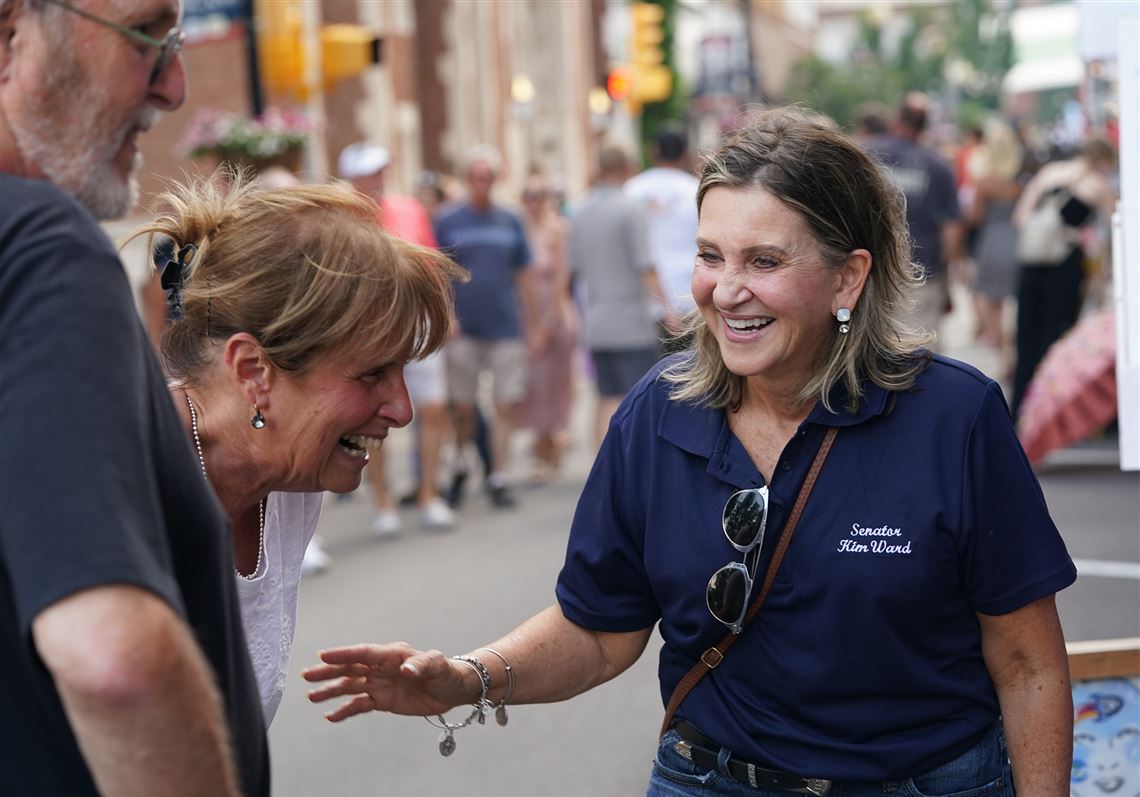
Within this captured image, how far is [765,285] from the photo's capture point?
2680mm

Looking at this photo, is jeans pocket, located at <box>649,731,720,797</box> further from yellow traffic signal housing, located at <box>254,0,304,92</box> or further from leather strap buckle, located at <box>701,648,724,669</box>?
yellow traffic signal housing, located at <box>254,0,304,92</box>

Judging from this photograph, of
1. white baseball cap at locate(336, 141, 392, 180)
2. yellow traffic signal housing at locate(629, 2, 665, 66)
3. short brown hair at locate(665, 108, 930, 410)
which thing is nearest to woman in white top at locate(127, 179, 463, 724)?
short brown hair at locate(665, 108, 930, 410)

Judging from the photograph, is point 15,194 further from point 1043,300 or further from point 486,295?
point 1043,300

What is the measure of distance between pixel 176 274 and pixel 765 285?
3.12 feet

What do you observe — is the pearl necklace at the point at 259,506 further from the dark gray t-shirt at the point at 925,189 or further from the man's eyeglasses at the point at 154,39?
the dark gray t-shirt at the point at 925,189

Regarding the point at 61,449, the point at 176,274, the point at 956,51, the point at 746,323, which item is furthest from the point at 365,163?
the point at 956,51

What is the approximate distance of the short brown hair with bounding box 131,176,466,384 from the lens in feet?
7.63

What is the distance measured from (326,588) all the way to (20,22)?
6.72 meters

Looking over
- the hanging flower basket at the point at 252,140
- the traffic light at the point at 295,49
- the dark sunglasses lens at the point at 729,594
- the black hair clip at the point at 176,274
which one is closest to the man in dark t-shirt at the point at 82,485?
the black hair clip at the point at 176,274

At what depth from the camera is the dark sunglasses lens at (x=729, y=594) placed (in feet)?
8.40

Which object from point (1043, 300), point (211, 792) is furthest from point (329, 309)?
point (1043, 300)

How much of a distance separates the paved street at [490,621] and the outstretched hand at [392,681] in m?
2.51

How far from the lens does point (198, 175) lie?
2.76m

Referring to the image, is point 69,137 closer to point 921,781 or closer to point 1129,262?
point 921,781
